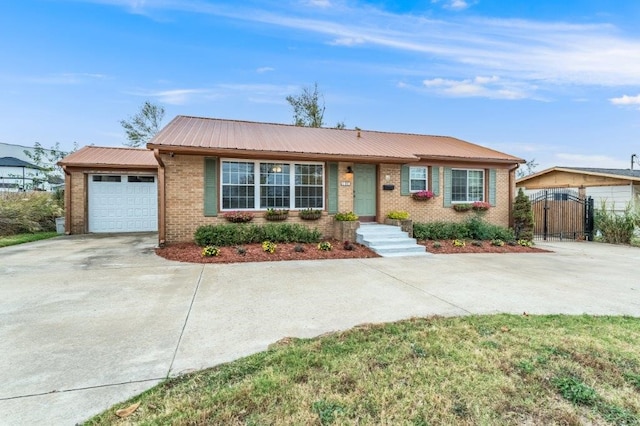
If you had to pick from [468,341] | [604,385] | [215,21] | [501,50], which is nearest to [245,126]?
[215,21]

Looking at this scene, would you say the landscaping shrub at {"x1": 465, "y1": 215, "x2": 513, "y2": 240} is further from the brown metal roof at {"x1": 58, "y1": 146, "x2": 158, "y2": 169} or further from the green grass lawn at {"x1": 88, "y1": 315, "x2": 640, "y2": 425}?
the brown metal roof at {"x1": 58, "y1": 146, "x2": 158, "y2": 169}

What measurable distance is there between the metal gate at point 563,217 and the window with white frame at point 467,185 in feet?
10.3

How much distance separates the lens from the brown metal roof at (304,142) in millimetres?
9200

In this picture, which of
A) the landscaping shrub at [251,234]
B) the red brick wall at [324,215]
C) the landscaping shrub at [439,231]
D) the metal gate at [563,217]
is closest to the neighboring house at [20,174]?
the red brick wall at [324,215]

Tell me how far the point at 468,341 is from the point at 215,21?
12.4 meters

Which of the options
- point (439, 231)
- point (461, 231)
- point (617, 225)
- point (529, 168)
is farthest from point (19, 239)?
point (529, 168)

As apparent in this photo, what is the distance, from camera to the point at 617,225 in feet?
39.5

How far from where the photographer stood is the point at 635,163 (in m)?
29.4

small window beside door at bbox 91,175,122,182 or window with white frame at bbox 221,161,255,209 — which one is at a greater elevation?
small window beside door at bbox 91,175,122,182

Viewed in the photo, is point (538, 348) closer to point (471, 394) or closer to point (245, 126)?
point (471, 394)

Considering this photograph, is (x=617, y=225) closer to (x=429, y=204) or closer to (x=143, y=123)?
(x=429, y=204)

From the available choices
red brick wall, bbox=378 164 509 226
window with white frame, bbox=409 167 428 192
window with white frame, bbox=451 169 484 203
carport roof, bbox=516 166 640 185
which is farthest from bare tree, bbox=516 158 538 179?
window with white frame, bbox=409 167 428 192

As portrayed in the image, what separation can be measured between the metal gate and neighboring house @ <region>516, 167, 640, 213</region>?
875 millimetres

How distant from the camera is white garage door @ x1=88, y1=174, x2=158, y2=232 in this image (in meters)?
12.9
